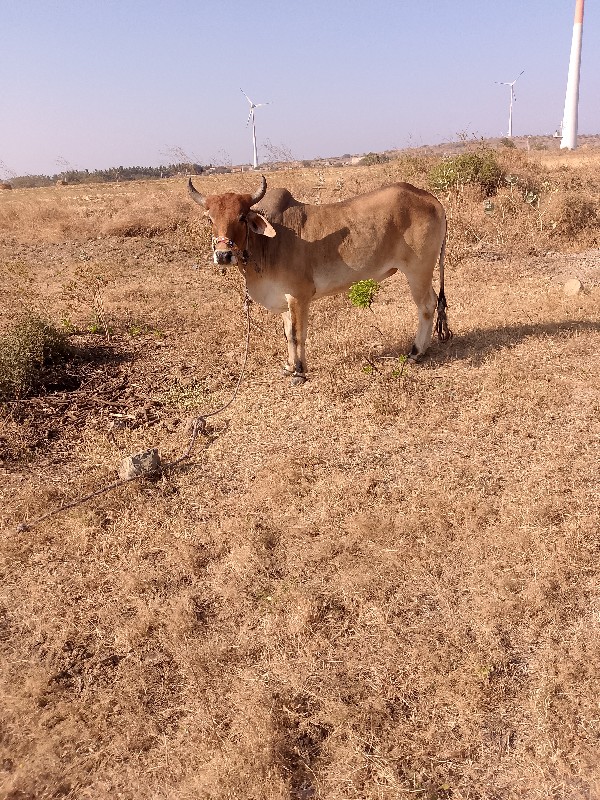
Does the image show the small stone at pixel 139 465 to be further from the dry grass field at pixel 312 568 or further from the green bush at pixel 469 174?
the green bush at pixel 469 174

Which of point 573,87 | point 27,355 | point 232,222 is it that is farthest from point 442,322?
point 573,87

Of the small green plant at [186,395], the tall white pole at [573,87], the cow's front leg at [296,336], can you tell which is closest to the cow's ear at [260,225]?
the cow's front leg at [296,336]

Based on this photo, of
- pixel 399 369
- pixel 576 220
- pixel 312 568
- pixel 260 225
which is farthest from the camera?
pixel 576 220

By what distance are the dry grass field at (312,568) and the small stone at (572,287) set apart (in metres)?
0.41

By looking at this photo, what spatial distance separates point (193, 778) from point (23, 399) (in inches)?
168

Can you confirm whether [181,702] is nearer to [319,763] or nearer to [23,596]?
[319,763]

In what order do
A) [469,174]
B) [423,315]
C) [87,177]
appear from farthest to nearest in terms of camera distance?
[87,177]
[469,174]
[423,315]

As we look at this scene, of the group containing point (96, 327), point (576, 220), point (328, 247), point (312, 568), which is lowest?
point (312, 568)

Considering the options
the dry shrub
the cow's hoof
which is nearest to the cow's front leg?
the cow's hoof

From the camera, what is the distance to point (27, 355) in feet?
18.9

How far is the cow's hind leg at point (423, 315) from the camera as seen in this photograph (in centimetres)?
606

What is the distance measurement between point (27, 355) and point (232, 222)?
8.38ft

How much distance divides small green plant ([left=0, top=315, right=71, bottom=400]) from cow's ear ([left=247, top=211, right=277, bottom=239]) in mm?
2599

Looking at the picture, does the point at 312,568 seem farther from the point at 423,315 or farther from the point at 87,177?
the point at 87,177
